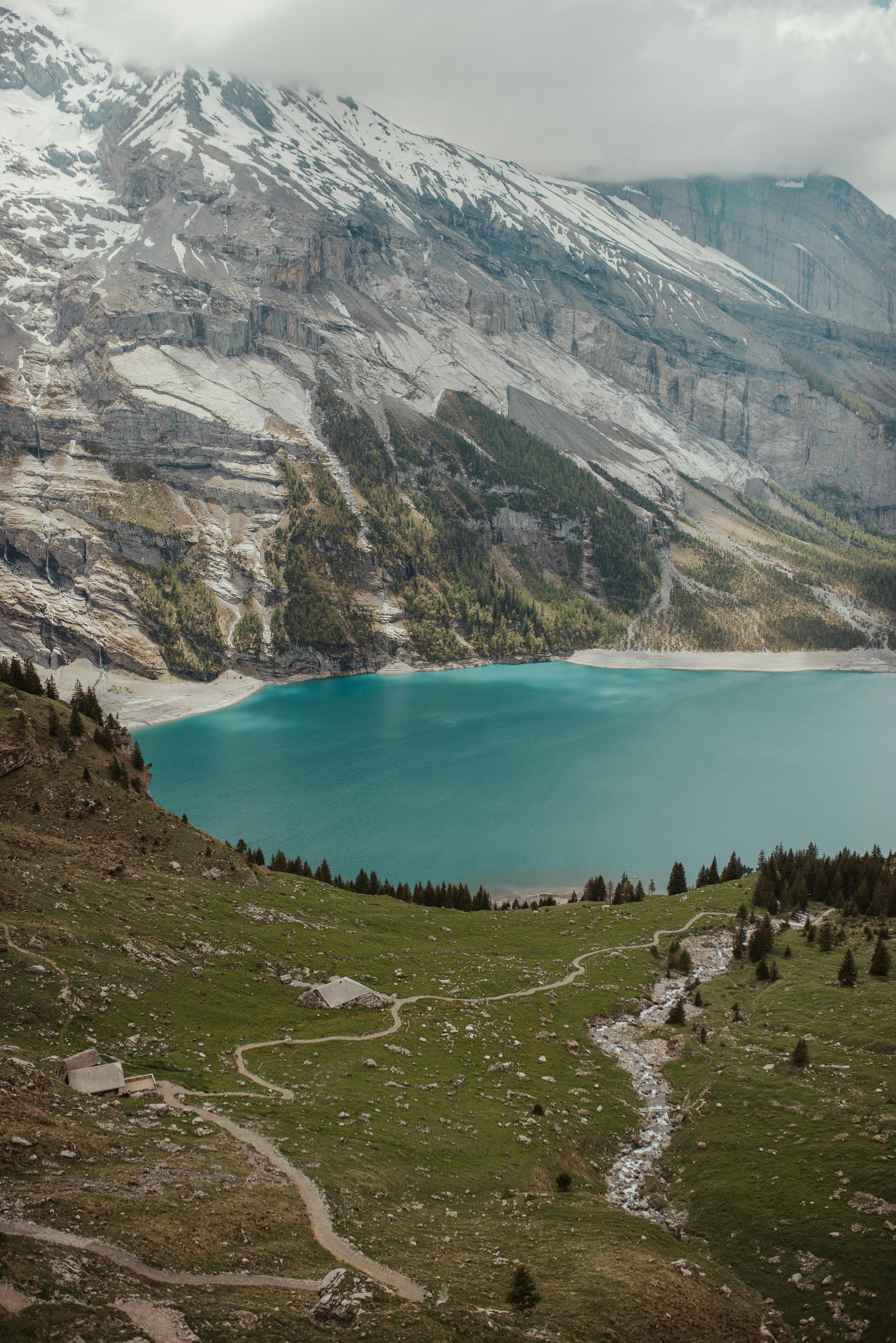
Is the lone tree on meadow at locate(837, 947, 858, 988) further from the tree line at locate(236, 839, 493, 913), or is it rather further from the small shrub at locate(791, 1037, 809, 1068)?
the tree line at locate(236, 839, 493, 913)

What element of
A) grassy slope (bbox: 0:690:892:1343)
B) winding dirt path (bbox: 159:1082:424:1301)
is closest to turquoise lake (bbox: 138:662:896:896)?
grassy slope (bbox: 0:690:892:1343)

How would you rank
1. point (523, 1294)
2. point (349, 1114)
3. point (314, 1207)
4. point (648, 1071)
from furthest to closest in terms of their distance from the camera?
1. point (648, 1071)
2. point (349, 1114)
3. point (314, 1207)
4. point (523, 1294)

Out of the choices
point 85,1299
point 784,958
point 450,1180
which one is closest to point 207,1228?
point 85,1299

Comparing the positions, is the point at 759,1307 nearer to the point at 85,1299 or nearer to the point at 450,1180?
the point at 450,1180

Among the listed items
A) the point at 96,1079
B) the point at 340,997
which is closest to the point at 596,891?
the point at 340,997

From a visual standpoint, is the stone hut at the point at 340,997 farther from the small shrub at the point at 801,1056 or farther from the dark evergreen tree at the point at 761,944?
the dark evergreen tree at the point at 761,944

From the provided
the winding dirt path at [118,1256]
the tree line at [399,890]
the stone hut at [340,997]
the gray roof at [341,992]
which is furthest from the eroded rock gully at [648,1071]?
the tree line at [399,890]

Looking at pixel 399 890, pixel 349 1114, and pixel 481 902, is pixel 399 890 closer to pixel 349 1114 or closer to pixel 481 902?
pixel 481 902
